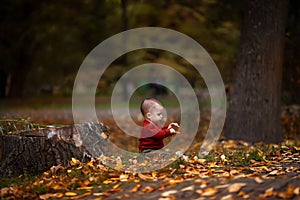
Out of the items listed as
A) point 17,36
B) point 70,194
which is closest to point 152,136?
point 70,194

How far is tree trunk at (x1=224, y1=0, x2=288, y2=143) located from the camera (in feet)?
39.2

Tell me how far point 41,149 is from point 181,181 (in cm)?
231

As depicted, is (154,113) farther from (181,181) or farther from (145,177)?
(181,181)

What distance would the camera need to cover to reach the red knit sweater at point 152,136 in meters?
7.46

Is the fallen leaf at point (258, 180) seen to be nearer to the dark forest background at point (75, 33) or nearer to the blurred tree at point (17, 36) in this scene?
the dark forest background at point (75, 33)

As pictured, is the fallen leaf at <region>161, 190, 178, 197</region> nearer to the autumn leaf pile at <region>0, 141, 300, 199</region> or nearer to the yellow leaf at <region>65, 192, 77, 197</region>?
the autumn leaf pile at <region>0, 141, 300, 199</region>

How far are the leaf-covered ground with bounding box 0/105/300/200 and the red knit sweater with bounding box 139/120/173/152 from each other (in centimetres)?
36

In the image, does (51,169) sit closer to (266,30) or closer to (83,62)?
(266,30)

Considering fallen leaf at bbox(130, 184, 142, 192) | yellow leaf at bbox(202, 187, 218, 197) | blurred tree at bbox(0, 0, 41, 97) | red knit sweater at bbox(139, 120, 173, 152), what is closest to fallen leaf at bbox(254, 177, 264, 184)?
yellow leaf at bbox(202, 187, 218, 197)

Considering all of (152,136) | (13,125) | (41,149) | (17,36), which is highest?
(17,36)

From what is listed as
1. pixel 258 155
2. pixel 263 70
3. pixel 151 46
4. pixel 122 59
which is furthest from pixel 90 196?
pixel 122 59

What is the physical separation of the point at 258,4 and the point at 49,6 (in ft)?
55.3

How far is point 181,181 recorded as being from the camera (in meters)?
6.05

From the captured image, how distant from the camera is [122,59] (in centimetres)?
3183
